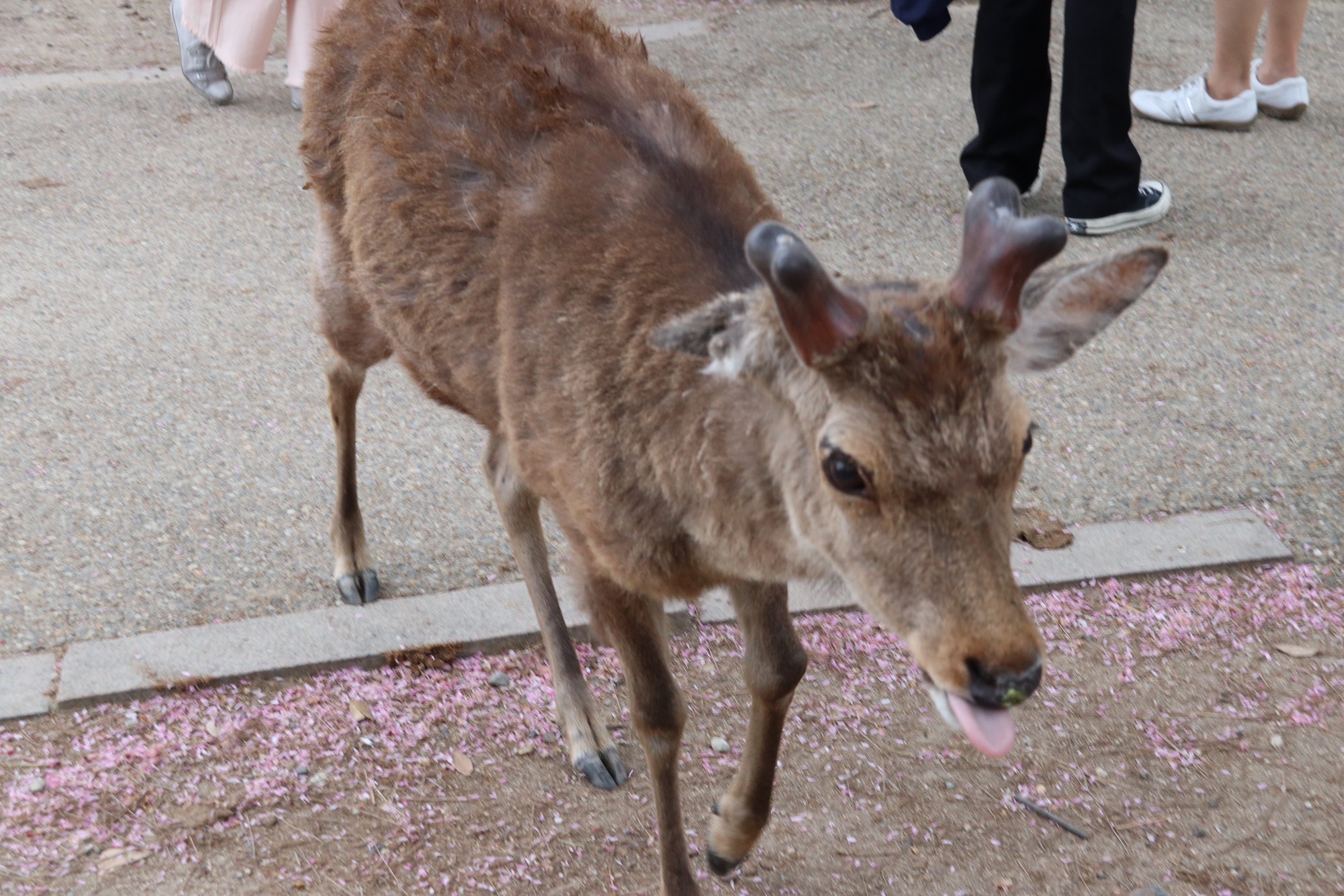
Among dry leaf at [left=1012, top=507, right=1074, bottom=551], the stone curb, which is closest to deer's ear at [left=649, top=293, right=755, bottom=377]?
the stone curb

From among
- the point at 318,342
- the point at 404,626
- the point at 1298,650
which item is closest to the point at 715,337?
the point at 404,626

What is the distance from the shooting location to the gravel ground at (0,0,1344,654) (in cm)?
473

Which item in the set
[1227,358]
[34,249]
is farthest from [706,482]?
[34,249]

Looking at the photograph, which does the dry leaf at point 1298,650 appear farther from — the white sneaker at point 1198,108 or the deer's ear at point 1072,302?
the white sneaker at point 1198,108

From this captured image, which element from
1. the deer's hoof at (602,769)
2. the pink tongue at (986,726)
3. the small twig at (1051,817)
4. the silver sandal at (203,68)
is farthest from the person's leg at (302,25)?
the pink tongue at (986,726)

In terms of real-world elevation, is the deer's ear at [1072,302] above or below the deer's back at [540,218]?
above

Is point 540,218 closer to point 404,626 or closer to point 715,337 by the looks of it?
point 715,337

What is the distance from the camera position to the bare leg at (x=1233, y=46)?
7816mm

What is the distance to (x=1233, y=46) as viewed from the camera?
26.5 ft

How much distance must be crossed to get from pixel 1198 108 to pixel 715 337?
6818 millimetres

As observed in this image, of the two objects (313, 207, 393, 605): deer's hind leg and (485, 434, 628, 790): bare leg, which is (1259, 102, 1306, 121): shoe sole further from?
(313, 207, 393, 605): deer's hind leg

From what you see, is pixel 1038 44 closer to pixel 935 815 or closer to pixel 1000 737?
pixel 935 815

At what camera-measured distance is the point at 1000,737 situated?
7.58ft

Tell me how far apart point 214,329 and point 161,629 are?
219 cm
